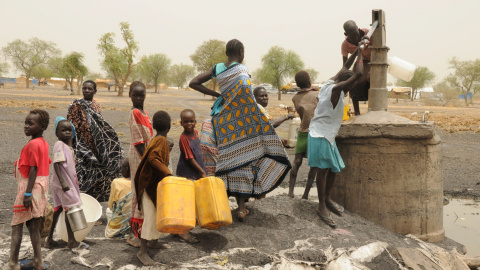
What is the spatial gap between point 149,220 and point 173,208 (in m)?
0.29

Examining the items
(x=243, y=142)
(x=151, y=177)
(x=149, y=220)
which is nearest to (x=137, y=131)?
(x=151, y=177)

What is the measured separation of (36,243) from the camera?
3180 mm

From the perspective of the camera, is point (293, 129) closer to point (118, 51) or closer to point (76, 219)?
point (76, 219)

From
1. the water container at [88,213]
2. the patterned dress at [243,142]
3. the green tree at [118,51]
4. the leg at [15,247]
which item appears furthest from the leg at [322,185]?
the green tree at [118,51]

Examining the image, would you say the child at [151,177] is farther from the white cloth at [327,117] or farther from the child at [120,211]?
the white cloth at [327,117]

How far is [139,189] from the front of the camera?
11.0 feet

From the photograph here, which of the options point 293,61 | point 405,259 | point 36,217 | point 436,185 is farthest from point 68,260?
point 293,61

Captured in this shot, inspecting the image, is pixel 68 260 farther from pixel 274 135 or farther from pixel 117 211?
pixel 274 135

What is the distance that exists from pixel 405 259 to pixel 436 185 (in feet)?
3.86

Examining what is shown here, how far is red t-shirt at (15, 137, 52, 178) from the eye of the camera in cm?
319

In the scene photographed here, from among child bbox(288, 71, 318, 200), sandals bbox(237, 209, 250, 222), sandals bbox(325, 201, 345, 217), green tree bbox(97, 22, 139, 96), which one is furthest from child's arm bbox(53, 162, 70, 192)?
green tree bbox(97, 22, 139, 96)

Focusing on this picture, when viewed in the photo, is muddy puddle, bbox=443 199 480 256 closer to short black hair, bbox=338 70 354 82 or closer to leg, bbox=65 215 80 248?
short black hair, bbox=338 70 354 82

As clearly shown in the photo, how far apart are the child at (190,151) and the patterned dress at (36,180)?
3.97 feet

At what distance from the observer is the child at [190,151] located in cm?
402
